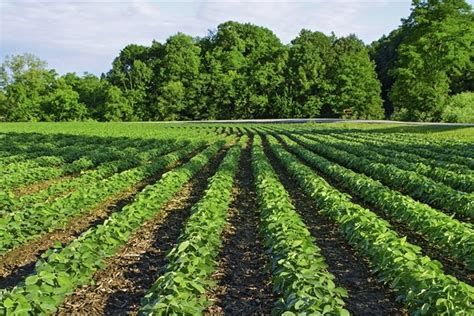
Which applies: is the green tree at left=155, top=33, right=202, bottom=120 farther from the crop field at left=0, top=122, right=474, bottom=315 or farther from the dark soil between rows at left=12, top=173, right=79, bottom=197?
the crop field at left=0, top=122, right=474, bottom=315

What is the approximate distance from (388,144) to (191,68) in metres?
64.2

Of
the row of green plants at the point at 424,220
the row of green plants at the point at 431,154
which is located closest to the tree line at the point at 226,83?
the row of green plants at the point at 431,154

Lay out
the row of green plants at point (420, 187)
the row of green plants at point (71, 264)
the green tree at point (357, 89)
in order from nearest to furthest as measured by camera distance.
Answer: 1. the row of green plants at point (71, 264)
2. the row of green plants at point (420, 187)
3. the green tree at point (357, 89)

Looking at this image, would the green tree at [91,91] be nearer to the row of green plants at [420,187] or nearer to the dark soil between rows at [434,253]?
the row of green plants at [420,187]

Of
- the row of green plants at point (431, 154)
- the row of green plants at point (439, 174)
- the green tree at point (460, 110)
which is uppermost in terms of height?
the green tree at point (460, 110)

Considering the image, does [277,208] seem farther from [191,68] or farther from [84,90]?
[84,90]

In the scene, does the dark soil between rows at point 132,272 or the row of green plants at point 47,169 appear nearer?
the dark soil between rows at point 132,272

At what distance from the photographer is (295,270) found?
5465 millimetres

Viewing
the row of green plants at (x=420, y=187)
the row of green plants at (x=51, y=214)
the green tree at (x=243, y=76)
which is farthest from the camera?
the green tree at (x=243, y=76)

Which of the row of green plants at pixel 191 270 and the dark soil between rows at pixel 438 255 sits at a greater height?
the row of green plants at pixel 191 270

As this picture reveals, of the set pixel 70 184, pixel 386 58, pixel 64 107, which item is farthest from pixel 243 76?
pixel 70 184

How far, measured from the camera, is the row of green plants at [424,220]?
22.4 ft

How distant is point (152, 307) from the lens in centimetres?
446

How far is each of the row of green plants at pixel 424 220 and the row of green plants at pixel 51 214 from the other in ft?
21.5
